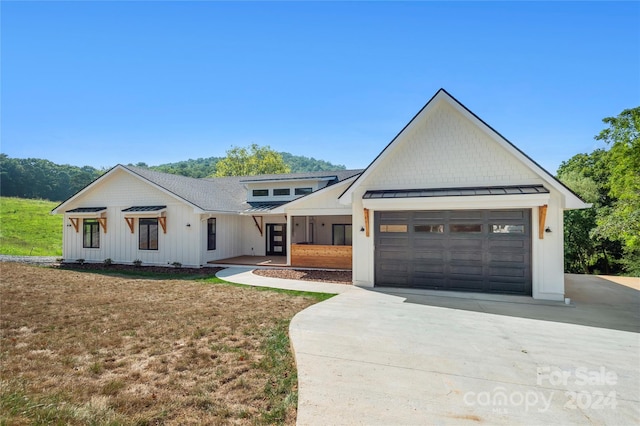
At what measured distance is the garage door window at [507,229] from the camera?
898cm

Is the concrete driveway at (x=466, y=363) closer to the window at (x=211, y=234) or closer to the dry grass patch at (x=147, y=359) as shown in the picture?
the dry grass patch at (x=147, y=359)

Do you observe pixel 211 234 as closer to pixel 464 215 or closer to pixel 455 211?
pixel 455 211

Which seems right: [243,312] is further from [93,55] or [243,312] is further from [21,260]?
[21,260]

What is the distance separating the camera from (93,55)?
1218cm

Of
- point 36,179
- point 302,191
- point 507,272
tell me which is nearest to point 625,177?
point 507,272

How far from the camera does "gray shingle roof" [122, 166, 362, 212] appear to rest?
16.0m

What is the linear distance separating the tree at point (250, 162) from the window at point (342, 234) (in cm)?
3518

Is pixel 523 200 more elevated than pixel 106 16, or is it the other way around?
pixel 106 16

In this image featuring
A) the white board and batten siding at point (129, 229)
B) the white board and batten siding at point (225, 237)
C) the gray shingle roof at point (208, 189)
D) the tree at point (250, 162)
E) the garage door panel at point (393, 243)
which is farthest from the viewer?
the tree at point (250, 162)

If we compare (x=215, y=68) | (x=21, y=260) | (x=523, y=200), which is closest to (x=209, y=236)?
(x=215, y=68)

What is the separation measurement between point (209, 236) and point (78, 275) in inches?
228

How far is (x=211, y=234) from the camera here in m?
16.5

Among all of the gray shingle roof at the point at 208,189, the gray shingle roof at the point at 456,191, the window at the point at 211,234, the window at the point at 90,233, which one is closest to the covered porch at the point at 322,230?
the gray shingle roof at the point at 208,189

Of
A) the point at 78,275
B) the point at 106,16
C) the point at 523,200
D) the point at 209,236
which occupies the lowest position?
the point at 78,275
